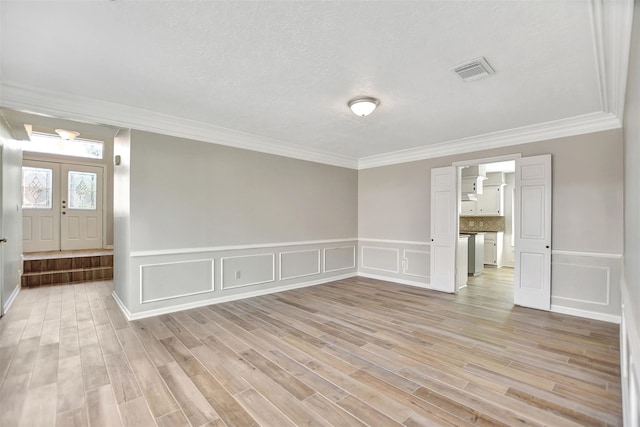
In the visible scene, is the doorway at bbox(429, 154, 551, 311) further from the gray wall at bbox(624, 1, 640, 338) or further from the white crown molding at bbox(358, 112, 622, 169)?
the gray wall at bbox(624, 1, 640, 338)

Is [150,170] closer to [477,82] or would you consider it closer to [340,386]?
[340,386]

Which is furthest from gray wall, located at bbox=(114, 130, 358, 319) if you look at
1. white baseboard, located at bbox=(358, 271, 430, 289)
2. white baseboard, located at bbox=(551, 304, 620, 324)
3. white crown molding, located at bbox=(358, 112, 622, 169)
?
white baseboard, located at bbox=(551, 304, 620, 324)

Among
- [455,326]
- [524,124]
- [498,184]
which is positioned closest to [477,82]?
[524,124]

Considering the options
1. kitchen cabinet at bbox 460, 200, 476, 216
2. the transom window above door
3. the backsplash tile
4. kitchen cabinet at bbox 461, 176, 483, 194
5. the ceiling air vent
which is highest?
the transom window above door

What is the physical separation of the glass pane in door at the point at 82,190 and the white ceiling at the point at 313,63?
5235 mm

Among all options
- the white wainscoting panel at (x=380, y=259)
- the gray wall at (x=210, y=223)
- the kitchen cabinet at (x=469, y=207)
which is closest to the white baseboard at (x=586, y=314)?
the white wainscoting panel at (x=380, y=259)

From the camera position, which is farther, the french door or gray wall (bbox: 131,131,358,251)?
the french door

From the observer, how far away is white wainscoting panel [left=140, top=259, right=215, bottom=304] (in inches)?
152

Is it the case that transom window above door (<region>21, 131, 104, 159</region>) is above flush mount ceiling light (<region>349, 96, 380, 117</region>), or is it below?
above

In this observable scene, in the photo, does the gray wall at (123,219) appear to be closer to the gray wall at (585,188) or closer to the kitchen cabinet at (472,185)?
the gray wall at (585,188)

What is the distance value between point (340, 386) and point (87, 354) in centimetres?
245

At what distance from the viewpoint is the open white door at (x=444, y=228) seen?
5.12 metres

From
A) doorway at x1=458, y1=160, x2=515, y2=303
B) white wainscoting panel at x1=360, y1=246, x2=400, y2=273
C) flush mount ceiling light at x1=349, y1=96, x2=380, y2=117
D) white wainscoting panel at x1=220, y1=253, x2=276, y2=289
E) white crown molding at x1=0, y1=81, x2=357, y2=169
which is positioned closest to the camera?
white crown molding at x1=0, y1=81, x2=357, y2=169

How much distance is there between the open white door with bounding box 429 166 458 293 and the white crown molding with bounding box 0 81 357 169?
9.18 feet
